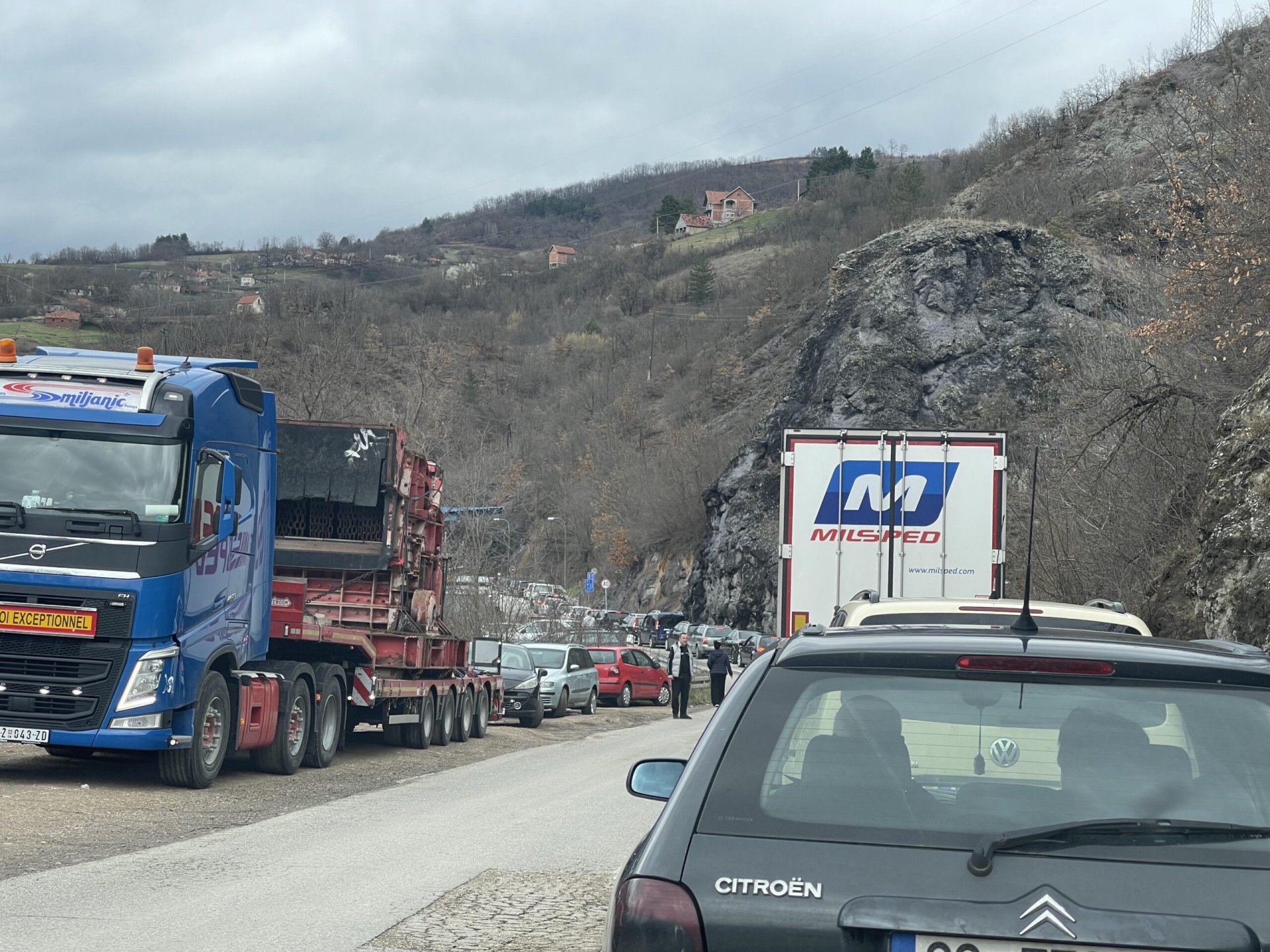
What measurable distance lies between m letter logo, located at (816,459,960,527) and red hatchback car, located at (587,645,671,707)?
66.0 ft

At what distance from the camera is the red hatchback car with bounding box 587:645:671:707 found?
116 ft

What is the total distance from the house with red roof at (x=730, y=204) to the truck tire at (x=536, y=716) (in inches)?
5354

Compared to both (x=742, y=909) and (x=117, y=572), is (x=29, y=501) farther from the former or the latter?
(x=742, y=909)

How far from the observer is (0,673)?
12.3 meters

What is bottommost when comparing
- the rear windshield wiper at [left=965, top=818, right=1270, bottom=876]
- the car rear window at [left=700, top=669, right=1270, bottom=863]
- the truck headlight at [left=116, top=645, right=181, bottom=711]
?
the truck headlight at [left=116, top=645, right=181, bottom=711]

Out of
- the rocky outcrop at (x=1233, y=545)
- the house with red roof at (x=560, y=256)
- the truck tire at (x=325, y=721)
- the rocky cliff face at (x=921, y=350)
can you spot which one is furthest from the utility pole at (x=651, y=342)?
the truck tire at (x=325, y=721)

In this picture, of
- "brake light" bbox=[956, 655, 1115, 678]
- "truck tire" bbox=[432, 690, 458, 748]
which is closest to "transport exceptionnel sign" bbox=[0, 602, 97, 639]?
"truck tire" bbox=[432, 690, 458, 748]

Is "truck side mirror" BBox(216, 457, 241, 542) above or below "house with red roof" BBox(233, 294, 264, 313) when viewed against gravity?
below

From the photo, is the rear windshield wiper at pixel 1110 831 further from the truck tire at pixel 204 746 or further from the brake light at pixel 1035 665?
the truck tire at pixel 204 746

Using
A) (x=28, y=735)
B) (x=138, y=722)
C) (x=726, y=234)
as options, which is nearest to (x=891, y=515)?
(x=138, y=722)

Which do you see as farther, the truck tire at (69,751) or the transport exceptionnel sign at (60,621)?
the truck tire at (69,751)

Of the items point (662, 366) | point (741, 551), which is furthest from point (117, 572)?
point (662, 366)

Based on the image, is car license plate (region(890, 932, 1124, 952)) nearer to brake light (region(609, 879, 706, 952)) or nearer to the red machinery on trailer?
brake light (region(609, 879, 706, 952))

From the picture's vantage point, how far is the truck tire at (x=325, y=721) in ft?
53.1
